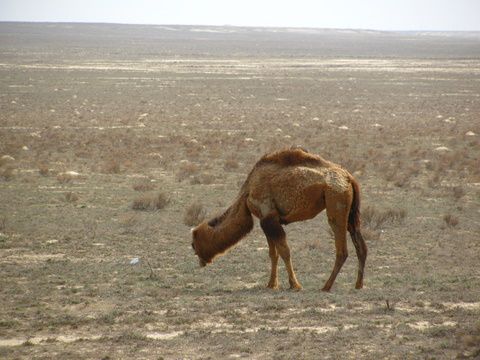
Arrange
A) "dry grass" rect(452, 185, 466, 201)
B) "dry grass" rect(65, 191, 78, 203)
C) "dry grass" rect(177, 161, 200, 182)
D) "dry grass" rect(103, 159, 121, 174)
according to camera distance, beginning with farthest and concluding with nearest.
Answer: "dry grass" rect(103, 159, 121, 174)
"dry grass" rect(177, 161, 200, 182)
"dry grass" rect(452, 185, 466, 201)
"dry grass" rect(65, 191, 78, 203)

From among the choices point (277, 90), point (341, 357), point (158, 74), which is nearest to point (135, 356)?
point (341, 357)

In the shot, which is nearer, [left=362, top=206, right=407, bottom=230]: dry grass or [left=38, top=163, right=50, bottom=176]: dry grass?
[left=362, top=206, right=407, bottom=230]: dry grass

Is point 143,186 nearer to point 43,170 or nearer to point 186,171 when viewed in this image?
point 186,171

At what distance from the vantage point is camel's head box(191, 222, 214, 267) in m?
9.99

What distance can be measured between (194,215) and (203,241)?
5121mm

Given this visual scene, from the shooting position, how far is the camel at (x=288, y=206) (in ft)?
30.9

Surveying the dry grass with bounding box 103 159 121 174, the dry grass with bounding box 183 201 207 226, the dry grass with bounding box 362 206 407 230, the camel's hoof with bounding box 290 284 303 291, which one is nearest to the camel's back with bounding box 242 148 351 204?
the camel's hoof with bounding box 290 284 303 291

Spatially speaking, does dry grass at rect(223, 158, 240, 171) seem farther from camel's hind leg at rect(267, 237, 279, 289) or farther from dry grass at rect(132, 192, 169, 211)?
camel's hind leg at rect(267, 237, 279, 289)

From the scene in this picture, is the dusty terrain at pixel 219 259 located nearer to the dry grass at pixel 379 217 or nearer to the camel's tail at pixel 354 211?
the dry grass at pixel 379 217

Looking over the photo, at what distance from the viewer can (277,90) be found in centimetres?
5625

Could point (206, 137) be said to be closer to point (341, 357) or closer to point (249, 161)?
point (249, 161)

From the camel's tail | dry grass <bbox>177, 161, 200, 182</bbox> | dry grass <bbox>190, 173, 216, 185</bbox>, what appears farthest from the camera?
dry grass <bbox>177, 161, 200, 182</bbox>

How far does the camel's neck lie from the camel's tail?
133cm

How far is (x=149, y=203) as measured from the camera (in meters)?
16.5
